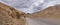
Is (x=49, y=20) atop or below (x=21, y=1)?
below

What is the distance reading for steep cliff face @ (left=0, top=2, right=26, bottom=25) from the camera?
0.89 meters

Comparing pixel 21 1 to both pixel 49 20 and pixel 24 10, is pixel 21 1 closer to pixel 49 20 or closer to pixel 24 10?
pixel 24 10

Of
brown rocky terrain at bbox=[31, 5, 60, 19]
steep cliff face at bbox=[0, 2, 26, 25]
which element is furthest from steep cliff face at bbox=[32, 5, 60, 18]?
steep cliff face at bbox=[0, 2, 26, 25]

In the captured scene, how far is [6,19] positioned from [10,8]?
0.43 feet

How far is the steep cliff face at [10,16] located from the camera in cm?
89

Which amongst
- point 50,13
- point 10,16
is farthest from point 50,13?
point 10,16

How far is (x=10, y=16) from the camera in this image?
94 centimetres

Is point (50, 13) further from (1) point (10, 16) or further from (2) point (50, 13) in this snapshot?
(1) point (10, 16)

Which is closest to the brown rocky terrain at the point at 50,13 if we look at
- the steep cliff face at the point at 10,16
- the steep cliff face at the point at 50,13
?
the steep cliff face at the point at 50,13

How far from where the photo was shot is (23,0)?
1.04 meters

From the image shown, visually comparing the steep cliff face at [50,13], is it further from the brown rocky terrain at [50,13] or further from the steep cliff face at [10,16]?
the steep cliff face at [10,16]

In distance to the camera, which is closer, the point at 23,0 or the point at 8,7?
the point at 8,7

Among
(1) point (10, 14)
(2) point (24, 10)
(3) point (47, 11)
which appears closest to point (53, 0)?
(3) point (47, 11)

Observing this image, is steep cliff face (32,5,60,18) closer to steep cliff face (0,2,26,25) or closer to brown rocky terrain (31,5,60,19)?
brown rocky terrain (31,5,60,19)
